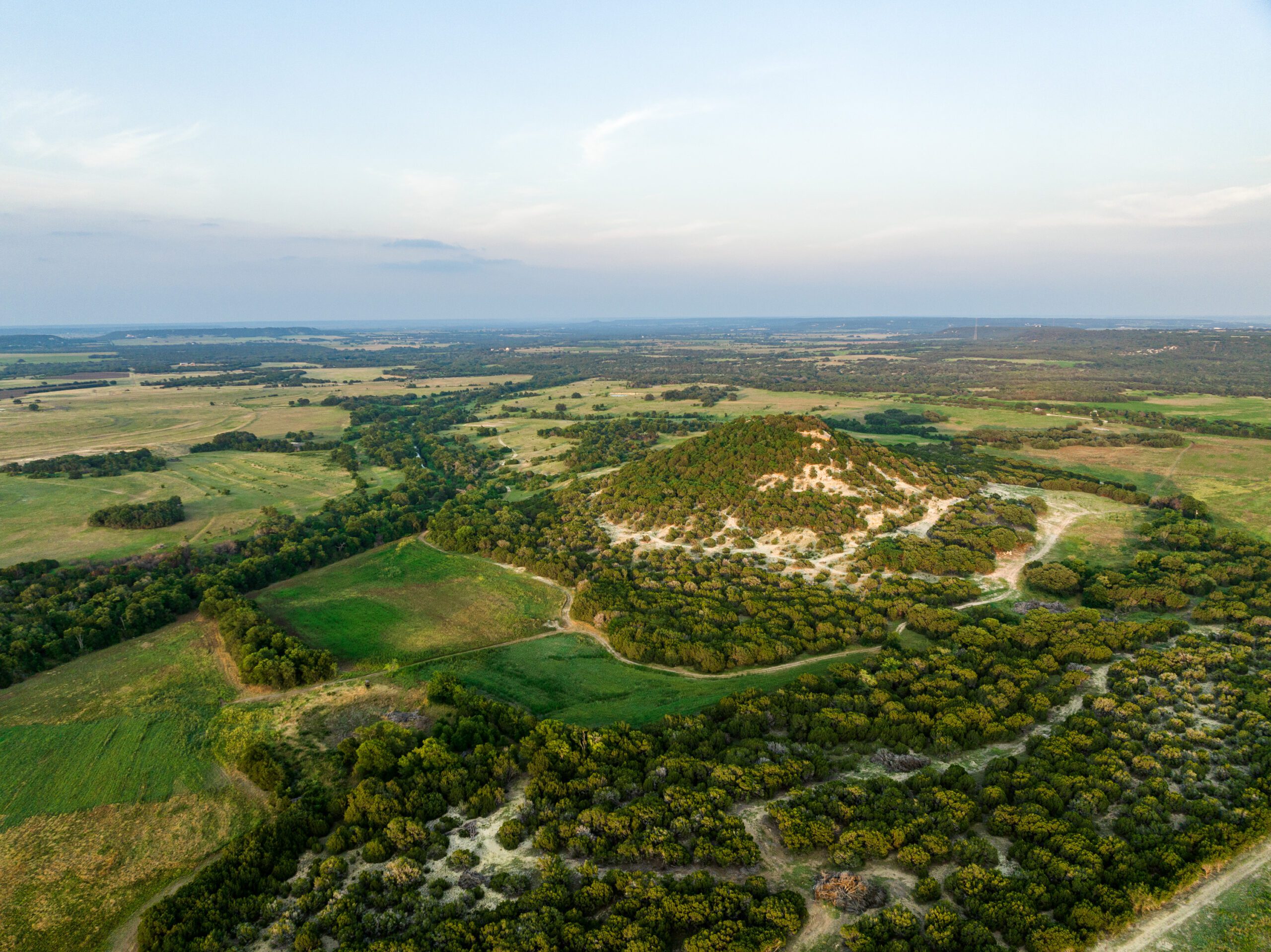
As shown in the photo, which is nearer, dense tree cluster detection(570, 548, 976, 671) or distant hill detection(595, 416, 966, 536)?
dense tree cluster detection(570, 548, 976, 671)

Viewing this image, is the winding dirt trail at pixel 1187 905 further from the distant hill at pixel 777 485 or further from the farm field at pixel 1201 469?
the farm field at pixel 1201 469

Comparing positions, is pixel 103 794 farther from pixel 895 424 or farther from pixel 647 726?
pixel 895 424

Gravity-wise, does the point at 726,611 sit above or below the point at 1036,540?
below

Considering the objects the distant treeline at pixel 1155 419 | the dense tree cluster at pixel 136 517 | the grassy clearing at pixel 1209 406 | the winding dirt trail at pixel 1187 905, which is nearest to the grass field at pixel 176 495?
the dense tree cluster at pixel 136 517

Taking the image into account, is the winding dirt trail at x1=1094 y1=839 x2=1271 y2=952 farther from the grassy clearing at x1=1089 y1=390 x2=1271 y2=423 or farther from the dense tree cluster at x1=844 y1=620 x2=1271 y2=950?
the grassy clearing at x1=1089 y1=390 x2=1271 y2=423

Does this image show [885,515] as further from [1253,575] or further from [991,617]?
[1253,575]

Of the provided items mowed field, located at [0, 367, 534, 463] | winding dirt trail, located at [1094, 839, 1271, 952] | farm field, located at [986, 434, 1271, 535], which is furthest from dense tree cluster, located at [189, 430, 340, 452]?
farm field, located at [986, 434, 1271, 535]

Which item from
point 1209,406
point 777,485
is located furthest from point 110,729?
point 1209,406
